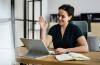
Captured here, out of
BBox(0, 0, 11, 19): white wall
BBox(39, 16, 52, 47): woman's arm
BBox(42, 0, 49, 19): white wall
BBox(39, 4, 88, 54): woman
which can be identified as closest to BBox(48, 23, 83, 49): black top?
BBox(39, 4, 88, 54): woman

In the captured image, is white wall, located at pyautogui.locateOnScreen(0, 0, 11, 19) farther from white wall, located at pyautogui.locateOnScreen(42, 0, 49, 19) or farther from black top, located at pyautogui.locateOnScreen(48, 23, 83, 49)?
white wall, located at pyautogui.locateOnScreen(42, 0, 49, 19)

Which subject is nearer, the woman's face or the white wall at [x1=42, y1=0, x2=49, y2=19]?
the woman's face

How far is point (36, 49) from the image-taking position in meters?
1.62

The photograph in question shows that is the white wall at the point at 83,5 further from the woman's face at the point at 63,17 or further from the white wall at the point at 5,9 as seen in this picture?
the woman's face at the point at 63,17

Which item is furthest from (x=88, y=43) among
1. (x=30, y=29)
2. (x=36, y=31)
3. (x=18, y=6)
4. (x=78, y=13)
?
(x=78, y=13)

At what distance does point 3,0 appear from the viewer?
2.85m

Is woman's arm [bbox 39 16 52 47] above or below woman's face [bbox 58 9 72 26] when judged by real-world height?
below

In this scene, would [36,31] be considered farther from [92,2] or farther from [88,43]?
[88,43]

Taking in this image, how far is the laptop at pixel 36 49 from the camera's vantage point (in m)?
1.54

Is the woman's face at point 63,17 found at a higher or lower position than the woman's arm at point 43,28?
higher

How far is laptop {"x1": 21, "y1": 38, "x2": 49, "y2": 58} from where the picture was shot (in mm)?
1537

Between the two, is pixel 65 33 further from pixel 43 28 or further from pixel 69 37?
pixel 43 28

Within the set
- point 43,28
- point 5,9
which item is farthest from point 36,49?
point 5,9

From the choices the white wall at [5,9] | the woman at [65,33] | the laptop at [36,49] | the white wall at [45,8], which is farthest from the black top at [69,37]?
the white wall at [45,8]
